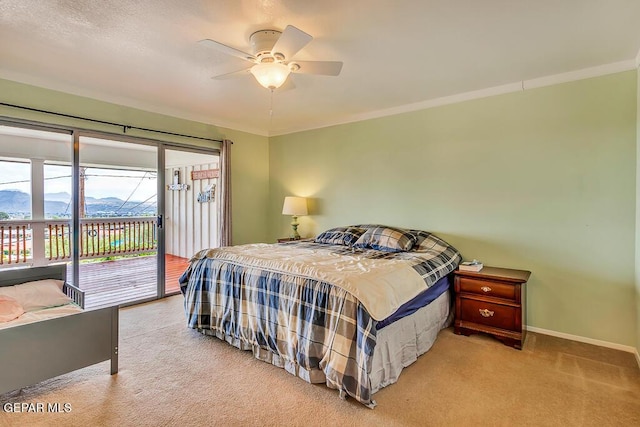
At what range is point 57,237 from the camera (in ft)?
11.7

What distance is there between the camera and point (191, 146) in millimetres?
4473

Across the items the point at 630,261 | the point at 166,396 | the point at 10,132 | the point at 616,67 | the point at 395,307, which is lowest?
the point at 166,396

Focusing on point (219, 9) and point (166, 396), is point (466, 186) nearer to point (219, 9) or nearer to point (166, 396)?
point (219, 9)

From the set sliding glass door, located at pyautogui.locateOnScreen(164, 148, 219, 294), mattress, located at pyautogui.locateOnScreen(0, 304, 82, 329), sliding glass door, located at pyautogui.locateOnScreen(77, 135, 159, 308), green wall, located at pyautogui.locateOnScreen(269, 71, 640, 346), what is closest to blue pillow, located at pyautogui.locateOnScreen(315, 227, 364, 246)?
green wall, located at pyautogui.locateOnScreen(269, 71, 640, 346)

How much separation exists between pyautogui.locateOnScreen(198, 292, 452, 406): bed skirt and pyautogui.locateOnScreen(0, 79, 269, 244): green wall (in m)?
2.41

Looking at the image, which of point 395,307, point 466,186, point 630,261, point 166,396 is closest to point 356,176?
point 466,186

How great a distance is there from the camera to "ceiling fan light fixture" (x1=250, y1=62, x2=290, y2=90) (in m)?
2.31

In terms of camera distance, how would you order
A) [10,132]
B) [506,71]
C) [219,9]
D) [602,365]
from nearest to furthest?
[219,9] → [602,365] → [506,71] → [10,132]

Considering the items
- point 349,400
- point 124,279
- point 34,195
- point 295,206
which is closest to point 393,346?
point 349,400

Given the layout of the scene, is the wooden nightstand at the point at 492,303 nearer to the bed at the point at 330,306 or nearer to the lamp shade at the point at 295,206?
the bed at the point at 330,306

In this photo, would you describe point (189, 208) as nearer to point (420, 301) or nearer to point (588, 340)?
point (420, 301)

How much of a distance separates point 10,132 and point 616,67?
563 centimetres

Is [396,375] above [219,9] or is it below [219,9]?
below

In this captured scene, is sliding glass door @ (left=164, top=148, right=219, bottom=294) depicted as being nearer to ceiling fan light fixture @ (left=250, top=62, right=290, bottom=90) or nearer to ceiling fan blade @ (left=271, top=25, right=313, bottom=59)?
ceiling fan light fixture @ (left=250, top=62, right=290, bottom=90)
